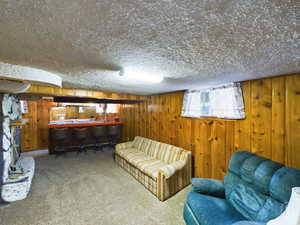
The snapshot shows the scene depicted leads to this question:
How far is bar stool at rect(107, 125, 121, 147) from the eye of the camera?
17.0ft

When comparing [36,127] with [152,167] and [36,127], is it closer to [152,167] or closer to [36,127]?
[36,127]

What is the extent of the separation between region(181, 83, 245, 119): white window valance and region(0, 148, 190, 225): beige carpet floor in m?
1.58

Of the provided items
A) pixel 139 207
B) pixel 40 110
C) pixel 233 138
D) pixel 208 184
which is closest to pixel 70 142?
pixel 40 110

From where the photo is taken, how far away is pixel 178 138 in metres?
3.19

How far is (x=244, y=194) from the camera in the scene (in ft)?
5.31

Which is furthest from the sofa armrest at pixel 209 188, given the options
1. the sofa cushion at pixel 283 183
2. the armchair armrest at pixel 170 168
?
the sofa cushion at pixel 283 183

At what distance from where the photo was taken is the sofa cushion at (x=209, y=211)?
4.55 feet

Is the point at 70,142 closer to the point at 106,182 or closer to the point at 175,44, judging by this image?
the point at 106,182

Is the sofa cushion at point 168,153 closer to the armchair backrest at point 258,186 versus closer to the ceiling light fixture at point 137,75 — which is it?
the armchair backrest at point 258,186

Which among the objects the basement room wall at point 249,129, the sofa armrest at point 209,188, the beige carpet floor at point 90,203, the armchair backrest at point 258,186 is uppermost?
the basement room wall at point 249,129

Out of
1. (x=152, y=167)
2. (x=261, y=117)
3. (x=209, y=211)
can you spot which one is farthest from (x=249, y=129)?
(x=152, y=167)

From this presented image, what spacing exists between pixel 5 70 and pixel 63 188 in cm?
231

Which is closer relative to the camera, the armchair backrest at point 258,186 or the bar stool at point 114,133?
the armchair backrest at point 258,186

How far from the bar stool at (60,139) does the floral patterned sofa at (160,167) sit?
217 cm
